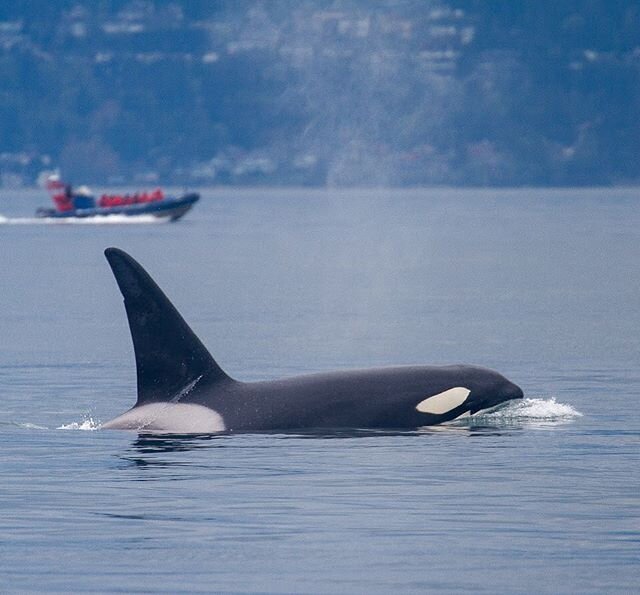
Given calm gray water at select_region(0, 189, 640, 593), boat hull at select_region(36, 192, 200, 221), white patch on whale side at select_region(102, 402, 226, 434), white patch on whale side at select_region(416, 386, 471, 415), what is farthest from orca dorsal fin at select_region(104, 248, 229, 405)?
boat hull at select_region(36, 192, 200, 221)

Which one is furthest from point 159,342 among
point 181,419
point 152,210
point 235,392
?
point 152,210

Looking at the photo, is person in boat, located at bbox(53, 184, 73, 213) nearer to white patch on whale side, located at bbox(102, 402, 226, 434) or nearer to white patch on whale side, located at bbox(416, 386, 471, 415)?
white patch on whale side, located at bbox(102, 402, 226, 434)

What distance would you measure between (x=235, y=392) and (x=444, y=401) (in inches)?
96.1

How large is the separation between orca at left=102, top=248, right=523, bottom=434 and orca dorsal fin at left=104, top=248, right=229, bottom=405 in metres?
0.01

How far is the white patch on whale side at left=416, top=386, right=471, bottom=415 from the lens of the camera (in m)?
27.4

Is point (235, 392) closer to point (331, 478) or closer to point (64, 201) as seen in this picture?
point (331, 478)

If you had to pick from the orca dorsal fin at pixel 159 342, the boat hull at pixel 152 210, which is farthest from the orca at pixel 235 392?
the boat hull at pixel 152 210

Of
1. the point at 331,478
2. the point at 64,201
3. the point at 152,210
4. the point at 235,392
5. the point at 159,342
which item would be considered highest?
the point at 159,342

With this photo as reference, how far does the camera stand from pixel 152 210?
539 feet

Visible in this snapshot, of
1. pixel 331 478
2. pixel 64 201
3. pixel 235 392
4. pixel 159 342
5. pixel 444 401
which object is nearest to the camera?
pixel 331 478

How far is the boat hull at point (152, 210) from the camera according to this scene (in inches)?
6437

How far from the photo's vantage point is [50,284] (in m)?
77.9

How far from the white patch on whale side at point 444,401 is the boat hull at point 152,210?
5299 inches

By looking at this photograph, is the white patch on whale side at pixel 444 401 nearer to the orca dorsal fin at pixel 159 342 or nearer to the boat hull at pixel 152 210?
the orca dorsal fin at pixel 159 342
